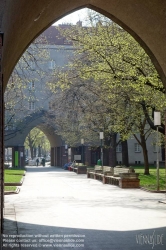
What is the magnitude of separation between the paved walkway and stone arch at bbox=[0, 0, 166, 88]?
133 inches

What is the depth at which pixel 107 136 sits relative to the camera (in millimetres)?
41156

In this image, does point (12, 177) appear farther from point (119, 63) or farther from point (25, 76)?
point (119, 63)

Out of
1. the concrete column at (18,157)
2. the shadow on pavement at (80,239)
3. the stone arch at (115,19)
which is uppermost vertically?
the stone arch at (115,19)

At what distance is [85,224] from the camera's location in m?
10.6

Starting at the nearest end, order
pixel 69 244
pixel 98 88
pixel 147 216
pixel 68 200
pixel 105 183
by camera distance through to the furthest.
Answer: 1. pixel 69 244
2. pixel 147 216
3. pixel 68 200
4. pixel 105 183
5. pixel 98 88

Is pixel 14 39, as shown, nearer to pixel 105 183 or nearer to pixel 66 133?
pixel 105 183

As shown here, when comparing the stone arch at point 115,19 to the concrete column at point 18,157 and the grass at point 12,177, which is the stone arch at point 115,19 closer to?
the grass at point 12,177

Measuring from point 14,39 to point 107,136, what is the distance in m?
31.6

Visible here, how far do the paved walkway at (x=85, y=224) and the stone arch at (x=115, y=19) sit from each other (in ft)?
11.1

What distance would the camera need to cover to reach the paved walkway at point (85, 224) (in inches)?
337

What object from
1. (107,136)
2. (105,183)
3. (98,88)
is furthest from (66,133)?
(105,183)

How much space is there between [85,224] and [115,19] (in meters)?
5.12

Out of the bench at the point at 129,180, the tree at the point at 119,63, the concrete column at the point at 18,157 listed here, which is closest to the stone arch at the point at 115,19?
the tree at the point at 119,63

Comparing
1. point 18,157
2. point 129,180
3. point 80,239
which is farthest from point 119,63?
point 18,157
